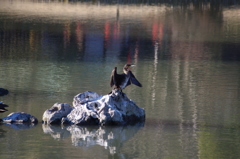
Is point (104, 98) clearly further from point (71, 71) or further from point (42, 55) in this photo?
point (42, 55)

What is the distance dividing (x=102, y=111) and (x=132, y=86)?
17.6ft

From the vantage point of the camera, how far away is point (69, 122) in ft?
42.8

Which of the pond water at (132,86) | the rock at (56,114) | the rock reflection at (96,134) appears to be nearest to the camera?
the pond water at (132,86)

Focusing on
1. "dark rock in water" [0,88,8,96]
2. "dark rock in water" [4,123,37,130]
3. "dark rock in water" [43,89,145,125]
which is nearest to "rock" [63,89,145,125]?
"dark rock in water" [43,89,145,125]

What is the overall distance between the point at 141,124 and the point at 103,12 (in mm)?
40618

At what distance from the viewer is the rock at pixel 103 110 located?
12.9 metres

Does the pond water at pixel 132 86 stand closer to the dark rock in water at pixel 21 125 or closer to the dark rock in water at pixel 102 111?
the dark rock in water at pixel 21 125

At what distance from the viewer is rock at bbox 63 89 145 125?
42.2 ft

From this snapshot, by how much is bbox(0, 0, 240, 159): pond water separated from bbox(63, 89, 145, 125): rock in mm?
241

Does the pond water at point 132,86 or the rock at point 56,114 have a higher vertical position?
the rock at point 56,114

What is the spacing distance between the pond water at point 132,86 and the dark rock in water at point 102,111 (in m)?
0.23

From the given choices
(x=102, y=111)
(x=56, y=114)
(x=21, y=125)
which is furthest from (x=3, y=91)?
(x=102, y=111)

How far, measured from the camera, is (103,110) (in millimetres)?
12797

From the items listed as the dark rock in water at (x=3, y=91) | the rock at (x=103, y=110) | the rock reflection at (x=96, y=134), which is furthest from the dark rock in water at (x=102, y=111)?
the dark rock in water at (x=3, y=91)
